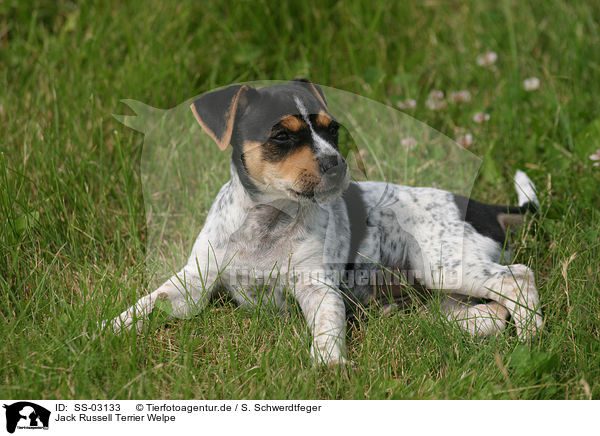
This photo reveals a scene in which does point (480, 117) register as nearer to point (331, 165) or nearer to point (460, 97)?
point (460, 97)

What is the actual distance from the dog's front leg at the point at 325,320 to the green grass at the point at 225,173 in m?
0.07

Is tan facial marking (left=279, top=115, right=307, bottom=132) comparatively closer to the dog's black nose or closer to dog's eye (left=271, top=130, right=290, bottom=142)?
dog's eye (left=271, top=130, right=290, bottom=142)

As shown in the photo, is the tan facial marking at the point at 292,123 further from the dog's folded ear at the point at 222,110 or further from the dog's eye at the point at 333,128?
the dog's folded ear at the point at 222,110

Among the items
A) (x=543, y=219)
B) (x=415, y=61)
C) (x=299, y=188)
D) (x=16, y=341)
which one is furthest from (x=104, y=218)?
(x=415, y=61)

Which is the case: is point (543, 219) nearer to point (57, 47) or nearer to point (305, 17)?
point (305, 17)

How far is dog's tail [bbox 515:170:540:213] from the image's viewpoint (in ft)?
14.8

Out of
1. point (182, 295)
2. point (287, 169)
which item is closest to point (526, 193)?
point (287, 169)

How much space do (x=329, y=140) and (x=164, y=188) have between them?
1.75 m

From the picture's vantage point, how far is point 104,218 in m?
4.49

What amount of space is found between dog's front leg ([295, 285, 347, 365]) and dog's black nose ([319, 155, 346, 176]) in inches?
28.3

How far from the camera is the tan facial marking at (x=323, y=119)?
132 inches

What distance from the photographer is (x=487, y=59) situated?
6281mm
